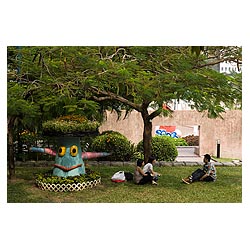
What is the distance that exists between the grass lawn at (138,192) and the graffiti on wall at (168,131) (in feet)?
5.57

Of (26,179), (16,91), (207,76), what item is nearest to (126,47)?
(207,76)

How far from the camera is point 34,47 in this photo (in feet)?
23.4

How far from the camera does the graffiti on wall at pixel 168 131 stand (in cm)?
1016

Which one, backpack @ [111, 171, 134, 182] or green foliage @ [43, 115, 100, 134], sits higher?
green foliage @ [43, 115, 100, 134]

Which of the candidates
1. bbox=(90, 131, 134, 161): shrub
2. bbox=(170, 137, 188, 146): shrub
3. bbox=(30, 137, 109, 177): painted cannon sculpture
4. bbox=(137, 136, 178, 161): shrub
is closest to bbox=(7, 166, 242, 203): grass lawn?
bbox=(30, 137, 109, 177): painted cannon sculpture

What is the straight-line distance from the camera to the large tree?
7.25 meters

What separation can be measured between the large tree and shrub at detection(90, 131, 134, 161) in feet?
7.15

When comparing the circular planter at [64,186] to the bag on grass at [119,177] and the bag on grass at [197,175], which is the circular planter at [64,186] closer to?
the bag on grass at [119,177]

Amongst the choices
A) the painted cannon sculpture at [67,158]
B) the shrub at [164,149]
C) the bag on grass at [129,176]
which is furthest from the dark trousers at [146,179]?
the shrub at [164,149]

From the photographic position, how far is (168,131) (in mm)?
10227

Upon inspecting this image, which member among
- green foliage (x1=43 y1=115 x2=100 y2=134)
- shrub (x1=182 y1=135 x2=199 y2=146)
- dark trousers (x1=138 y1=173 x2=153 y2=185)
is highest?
green foliage (x1=43 y1=115 x2=100 y2=134)

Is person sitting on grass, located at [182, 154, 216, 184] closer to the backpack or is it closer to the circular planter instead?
the backpack

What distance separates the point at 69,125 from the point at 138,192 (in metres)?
1.61

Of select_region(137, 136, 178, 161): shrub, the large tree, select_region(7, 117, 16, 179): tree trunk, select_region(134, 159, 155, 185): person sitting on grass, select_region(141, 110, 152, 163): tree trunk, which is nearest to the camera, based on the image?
the large tree
